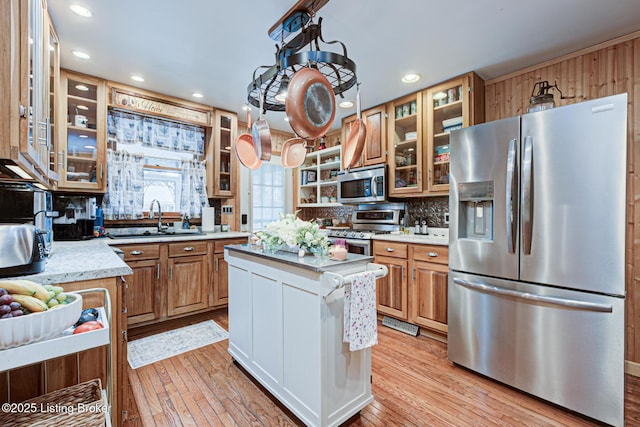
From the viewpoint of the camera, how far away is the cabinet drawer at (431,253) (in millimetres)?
2612

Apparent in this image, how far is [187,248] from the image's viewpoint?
3141mm

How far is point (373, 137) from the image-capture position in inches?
142

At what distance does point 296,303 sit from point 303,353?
0.28 meters

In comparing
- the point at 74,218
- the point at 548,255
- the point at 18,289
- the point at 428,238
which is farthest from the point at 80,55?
the point at 548,255

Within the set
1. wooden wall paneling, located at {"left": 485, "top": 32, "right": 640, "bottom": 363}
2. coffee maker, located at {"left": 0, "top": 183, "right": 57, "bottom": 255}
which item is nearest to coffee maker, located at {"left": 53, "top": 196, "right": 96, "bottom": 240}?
coffee maker, located at {"left": 0, "top": 183, "right": 57, "bottom": 255}

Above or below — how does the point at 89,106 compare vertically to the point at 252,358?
above

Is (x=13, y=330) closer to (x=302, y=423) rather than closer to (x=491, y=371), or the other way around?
(x=302, y=423)

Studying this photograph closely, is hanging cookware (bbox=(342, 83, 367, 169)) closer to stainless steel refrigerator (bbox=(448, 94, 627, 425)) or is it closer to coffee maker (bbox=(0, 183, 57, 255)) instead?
stainless steel refrigerator (bbox=(448, 94, 627, 425))

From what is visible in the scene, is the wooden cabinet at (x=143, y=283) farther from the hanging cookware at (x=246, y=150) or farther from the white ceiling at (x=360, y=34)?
the white ceiling at (x=360, y=34)

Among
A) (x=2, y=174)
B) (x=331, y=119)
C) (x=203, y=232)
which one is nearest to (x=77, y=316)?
(x=2, y=174)

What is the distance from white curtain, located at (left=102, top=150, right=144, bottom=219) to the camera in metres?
3.13

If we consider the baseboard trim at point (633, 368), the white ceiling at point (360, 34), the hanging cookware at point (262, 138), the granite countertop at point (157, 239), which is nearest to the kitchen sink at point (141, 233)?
the granite countertop at point (157, 239)

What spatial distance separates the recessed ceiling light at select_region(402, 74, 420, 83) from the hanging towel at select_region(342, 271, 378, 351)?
2.18 metres

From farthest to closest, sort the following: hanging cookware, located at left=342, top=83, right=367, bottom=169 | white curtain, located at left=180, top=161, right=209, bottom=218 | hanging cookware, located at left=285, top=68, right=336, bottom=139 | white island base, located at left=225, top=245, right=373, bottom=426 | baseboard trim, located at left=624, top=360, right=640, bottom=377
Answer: white curtain, located at left=180, top=161, right=209, bottom=218
baseboard trim, located at left=624, top=360, right=640, bottom=377
hanging cookware, located at left=342, top=83, right=367, bottom=169
white island base, located at left=225, top=245, right=373, bottom=426
hanging cookware, located at left=285, top=68, right=336, bottom=139
